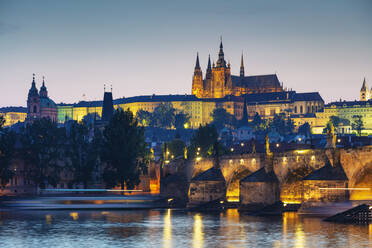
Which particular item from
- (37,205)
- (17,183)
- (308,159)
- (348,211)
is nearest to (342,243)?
Answer: (348,211)

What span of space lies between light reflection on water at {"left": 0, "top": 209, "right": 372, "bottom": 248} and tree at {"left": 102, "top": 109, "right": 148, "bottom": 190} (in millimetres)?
28903

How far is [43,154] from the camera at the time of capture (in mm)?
123500

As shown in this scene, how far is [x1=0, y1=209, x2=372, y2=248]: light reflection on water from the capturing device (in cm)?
5862

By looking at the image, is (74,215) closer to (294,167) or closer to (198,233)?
(198,233)

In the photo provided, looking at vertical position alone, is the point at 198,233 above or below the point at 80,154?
below

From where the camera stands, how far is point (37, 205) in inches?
3981

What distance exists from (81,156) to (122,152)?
12143 millimetres

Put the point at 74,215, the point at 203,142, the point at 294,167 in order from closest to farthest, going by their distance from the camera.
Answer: the point at 294,167 → the point at 74,215 → the point at 203,142

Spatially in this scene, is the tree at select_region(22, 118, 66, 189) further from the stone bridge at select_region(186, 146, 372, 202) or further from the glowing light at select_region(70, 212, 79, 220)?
the glowing light at select_region(70, 212, 79, 220)

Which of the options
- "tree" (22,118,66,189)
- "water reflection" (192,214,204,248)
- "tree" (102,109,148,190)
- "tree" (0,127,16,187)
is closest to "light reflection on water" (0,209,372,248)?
"water reflection" (192,214,204,248)

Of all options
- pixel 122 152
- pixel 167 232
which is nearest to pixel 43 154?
pixel 122 152

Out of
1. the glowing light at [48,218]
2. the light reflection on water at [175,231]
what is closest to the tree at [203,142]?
the light reflection on water at [175,231]

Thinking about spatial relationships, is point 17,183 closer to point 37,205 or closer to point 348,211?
point 37,205

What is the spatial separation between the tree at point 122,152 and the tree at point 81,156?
3.99 metres
